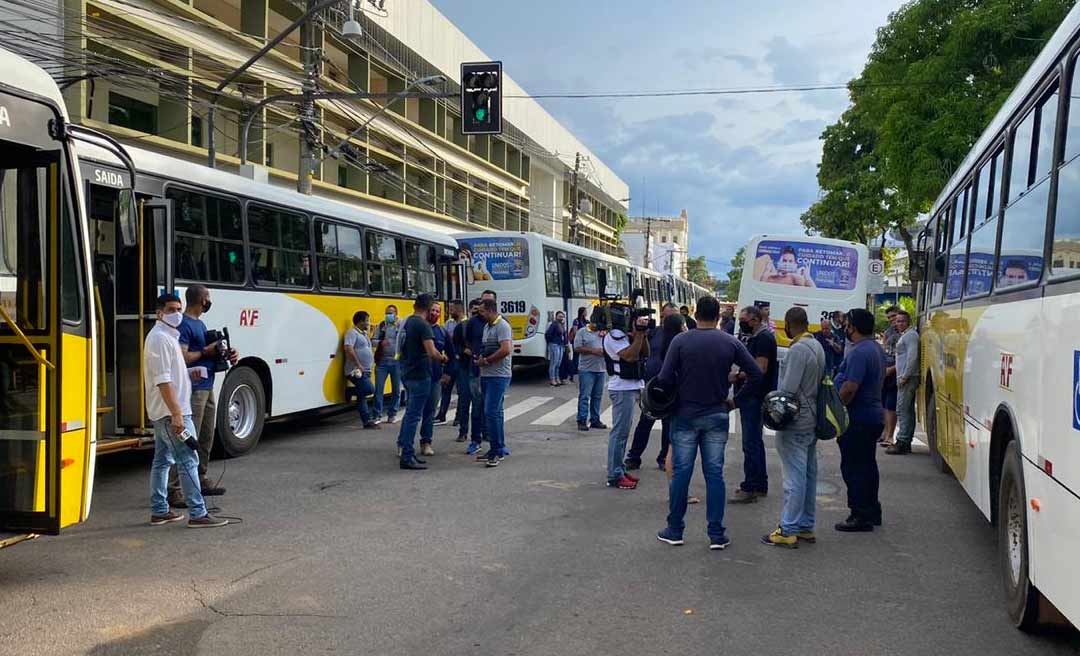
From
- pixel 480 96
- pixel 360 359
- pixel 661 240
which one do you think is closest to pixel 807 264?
pixel 480 96

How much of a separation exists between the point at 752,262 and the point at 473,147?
94.8 feet

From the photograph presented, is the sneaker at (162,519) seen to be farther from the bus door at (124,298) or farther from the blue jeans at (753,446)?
the blue jeans at (753,446)

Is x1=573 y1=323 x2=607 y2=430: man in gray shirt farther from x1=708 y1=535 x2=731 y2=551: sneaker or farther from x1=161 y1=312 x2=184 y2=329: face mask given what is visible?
x1=161 y1=312 x2=184 y2=329: face mask

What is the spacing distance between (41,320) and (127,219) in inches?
51.2

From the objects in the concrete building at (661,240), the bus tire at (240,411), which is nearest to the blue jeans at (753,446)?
the bus tire at (240,411)

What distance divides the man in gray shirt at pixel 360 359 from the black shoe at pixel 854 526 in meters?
7.60

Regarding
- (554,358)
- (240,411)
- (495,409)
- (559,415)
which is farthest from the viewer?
(554,358)

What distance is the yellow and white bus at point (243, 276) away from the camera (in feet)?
28.6

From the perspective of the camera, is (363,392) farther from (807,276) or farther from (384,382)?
(807,276)

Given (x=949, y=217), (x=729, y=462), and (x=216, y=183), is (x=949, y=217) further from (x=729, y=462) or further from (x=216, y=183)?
(x=216, y=183)

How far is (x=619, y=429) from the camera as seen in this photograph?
8891mm

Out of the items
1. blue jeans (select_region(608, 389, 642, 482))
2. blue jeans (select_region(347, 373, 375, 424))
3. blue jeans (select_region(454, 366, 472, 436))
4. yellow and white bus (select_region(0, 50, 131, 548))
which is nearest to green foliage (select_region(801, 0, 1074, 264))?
blue jeans (select_region(454, 366, 472, 436))

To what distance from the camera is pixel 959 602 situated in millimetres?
5523

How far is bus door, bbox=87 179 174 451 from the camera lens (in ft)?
28.3
